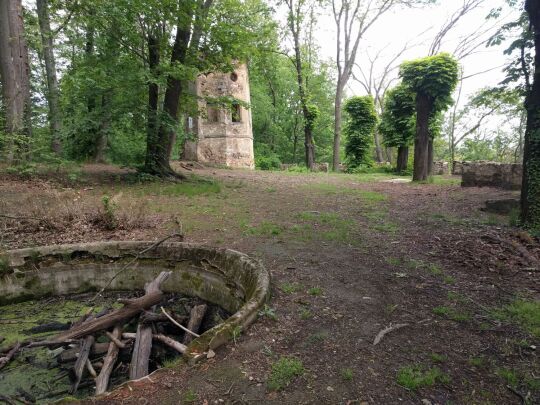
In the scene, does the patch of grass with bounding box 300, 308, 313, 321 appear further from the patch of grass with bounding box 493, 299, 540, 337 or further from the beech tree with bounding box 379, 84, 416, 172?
the beech tree with bounding box 379, 84, 416, 172

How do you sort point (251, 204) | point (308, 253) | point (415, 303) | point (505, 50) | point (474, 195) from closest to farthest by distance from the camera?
point (415, 303) < point (308, 253) < point (505, 50) < point (251, 204) < point (474, 195)

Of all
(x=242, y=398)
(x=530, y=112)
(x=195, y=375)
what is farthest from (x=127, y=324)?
(x=530, y=112)

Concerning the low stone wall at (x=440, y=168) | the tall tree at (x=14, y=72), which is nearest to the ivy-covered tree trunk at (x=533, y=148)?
the tall tree at (x=14, y=72)

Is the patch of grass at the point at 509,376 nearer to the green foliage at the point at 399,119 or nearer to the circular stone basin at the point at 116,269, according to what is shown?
the circular stone basin at the point at 116,269

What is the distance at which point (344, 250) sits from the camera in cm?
568

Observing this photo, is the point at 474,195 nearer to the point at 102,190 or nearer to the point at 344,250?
the point at 344,250

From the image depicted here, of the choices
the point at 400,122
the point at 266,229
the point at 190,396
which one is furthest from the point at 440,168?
the point at 190,396

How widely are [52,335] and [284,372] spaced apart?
337 cm

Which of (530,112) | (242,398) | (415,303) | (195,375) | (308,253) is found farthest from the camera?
(530,112)

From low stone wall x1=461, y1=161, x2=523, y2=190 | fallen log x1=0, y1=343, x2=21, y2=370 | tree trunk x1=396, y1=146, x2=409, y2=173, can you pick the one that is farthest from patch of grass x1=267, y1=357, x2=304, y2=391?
tree trunk x1=396, y1=146, x2=409, y2=173

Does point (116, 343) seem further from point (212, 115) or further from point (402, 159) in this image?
point (212, 115)

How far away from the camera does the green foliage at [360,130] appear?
22734mm

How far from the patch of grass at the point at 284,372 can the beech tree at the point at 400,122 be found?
16907 millimetres

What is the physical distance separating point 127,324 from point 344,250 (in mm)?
3375
